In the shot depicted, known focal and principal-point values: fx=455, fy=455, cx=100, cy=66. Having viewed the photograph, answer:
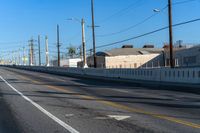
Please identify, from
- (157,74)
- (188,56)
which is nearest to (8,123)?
(157,74)

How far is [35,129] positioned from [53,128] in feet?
1.60

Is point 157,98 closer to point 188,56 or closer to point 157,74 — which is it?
point 157,74

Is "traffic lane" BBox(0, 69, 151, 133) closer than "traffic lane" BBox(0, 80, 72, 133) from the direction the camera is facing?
Yes

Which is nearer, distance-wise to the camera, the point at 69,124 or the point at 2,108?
the point at 69,124

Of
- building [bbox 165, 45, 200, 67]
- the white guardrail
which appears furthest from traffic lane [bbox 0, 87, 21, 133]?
building [bbox 165, 45, 200, 67]

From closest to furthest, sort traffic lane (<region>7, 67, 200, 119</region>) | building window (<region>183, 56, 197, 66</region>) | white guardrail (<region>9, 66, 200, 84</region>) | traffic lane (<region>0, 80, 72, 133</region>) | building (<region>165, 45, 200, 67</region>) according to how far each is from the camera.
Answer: traffic lane (<region>0, 80, 72, 133</region>) → traffic lane (<region>7, 67, 200, 119</region>) → white guardrail (<region>9, 66, 200, 84</region>) → building (<region>165, 45, 200, 67</region>) → building window (<region>183, 56, 197, 66</region>)

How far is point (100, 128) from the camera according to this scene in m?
12.3

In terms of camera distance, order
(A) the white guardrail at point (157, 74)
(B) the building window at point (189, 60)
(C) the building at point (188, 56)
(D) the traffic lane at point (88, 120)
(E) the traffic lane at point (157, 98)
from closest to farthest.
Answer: (D) the traffic lane at point (88, 120)
(E) the traffic lane at point (157, 98)
(A) the white guardrail at point (157, 74)
(C) the building at point (188, 56)
(B) the building window at point (189, 60)

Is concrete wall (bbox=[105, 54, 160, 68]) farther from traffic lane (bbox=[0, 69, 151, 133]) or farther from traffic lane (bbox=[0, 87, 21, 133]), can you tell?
traffic lane (bbox=[0, 87, 21, 133])

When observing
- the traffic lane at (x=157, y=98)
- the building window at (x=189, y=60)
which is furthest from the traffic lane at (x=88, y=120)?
the building window at (x=189, y=60)

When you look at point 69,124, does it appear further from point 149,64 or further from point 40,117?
point 149,64

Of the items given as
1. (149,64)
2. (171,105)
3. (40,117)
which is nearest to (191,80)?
(171,105)

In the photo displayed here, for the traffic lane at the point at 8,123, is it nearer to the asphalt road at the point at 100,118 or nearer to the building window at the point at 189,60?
the asphalt road at the point at 100,118

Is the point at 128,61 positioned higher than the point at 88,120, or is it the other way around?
the point at 128,61
